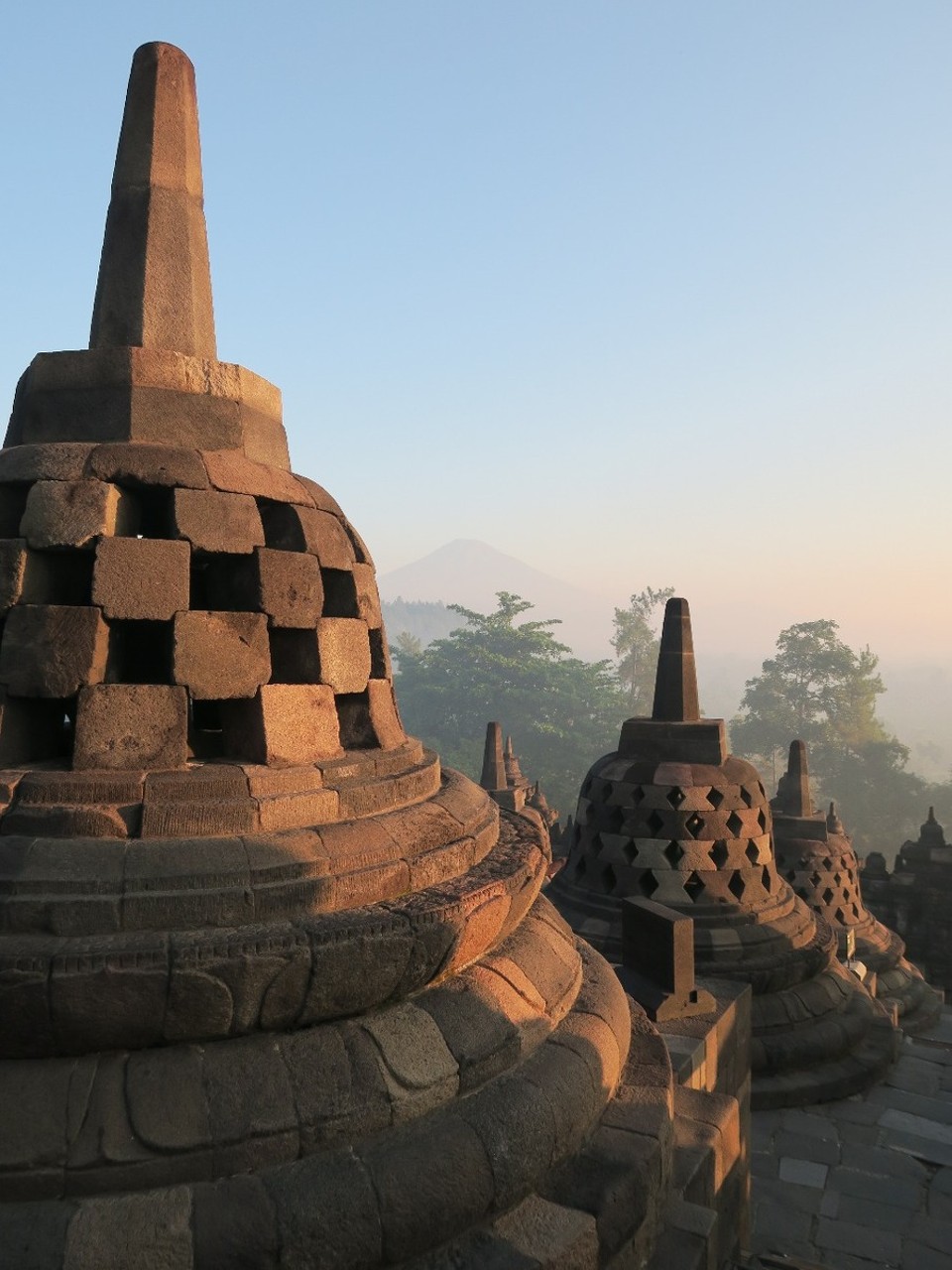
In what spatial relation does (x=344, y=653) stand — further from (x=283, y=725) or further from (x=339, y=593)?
(x=283, y=725)

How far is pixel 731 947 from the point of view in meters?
8.00

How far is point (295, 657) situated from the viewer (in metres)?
3.91

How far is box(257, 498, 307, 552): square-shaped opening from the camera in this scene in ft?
13.0

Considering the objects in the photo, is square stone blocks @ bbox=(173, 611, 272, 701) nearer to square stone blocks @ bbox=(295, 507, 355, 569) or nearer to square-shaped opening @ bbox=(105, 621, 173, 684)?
square-shaped opening @ bbox=(105, 621, 173, 684)

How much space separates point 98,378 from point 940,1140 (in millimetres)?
8507

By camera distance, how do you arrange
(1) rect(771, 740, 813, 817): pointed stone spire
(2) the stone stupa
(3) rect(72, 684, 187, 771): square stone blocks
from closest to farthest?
1. (3) rect(72, 684, 187, 771): square stone blocks
2. (2) the stone stupa
3. (1) rect(771, 740, 813, 817): pointed stone spire

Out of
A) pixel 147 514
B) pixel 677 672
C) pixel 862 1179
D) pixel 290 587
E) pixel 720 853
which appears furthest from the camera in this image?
pixel 677 672

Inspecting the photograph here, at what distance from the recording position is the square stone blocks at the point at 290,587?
3.70 m

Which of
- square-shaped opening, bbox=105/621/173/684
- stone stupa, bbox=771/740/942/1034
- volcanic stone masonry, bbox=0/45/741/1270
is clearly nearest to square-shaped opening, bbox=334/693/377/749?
volcanic stone masonry, bbox=0/45/741/1270

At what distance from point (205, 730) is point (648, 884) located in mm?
5790

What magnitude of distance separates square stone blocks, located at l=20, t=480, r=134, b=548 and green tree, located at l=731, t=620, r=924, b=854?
135 ft

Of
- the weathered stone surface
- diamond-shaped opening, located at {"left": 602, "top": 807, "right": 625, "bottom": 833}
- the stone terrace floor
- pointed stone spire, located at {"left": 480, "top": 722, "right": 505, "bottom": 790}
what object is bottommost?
the stone terrace floor

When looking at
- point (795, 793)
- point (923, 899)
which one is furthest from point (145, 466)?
point (923, 899)

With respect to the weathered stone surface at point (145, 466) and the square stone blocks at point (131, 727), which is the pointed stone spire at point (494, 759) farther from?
the square stone blocks at point (131, 727)
